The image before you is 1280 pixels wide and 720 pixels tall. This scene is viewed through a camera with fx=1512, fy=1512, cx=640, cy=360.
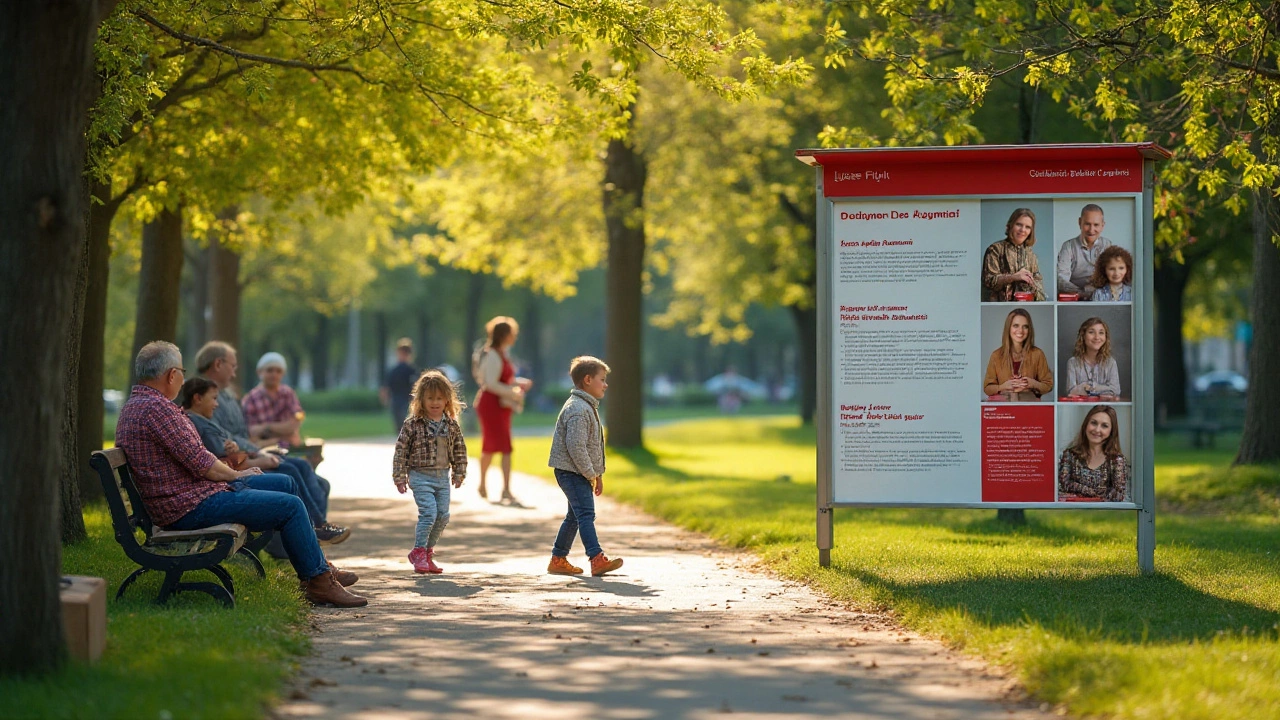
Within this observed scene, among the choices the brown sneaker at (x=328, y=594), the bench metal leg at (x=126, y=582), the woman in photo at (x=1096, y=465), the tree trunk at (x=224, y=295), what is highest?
the tree trunk at (x=224, y=295)

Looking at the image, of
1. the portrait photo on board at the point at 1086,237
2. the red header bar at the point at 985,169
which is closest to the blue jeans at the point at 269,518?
the red header bar at the point at 985,169

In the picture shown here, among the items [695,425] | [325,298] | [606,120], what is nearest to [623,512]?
[606,120]

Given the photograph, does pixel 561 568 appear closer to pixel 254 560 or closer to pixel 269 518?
pixel 254 560

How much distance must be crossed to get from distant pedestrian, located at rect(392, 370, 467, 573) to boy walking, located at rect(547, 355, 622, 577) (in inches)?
31.9

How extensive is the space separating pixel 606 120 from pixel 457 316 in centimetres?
5366

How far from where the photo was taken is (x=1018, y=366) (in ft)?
34.1

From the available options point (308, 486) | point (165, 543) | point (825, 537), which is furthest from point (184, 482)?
point (825, 537)

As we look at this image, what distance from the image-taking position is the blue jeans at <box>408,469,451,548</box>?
36.7ft

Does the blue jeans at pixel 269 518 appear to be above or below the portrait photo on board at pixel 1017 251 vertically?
below

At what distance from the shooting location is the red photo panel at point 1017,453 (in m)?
10.4

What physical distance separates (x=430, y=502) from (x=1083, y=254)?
16.5 ft

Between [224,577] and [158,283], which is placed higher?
[158,283]

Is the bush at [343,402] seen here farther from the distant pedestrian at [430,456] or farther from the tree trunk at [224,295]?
the distant pedestrian at [430,456]

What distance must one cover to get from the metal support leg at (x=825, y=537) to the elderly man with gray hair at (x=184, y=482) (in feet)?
10.9
